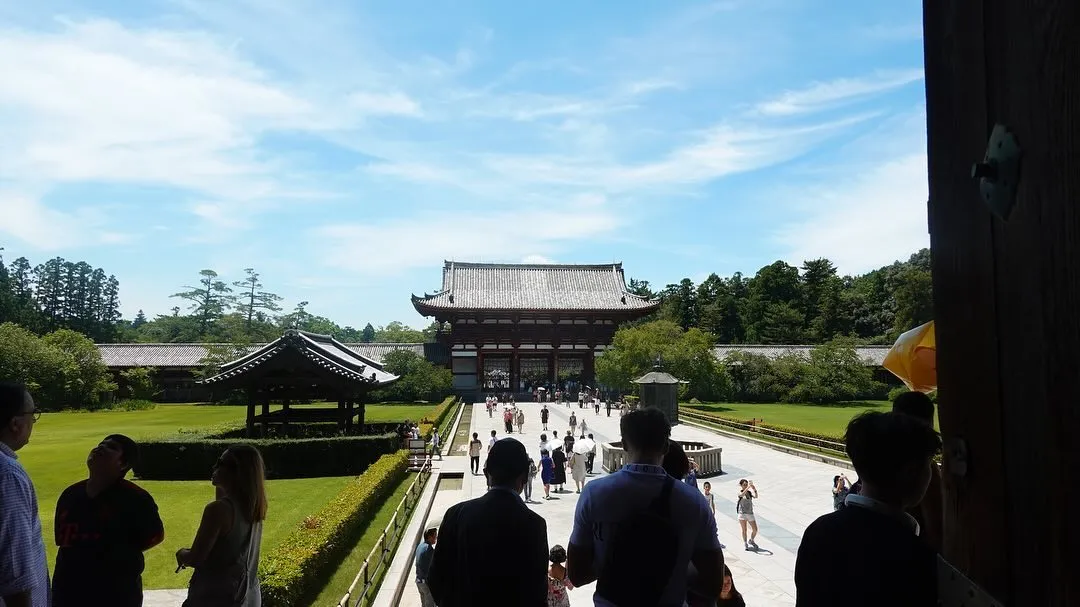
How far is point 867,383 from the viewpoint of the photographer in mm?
41531

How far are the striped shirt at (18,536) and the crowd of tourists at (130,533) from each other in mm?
402

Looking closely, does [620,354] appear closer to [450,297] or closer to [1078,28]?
[450,297]

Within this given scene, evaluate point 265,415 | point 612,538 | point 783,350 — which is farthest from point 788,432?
point 783,350

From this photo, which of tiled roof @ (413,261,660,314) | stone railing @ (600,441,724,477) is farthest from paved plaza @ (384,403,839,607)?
tiled roof @ (413,261,660,314)

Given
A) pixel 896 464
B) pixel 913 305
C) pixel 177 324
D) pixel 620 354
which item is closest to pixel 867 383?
pixel 913 305

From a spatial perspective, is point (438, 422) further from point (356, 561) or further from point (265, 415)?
point (356, 561)

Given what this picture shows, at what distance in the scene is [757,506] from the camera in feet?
40.6

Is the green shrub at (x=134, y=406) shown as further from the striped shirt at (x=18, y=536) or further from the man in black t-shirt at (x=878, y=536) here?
the man in black t-shirt at (x=878, y=536)

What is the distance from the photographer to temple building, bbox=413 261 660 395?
43.8m

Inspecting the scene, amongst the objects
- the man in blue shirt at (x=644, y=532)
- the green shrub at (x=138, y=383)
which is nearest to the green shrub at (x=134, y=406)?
the green shrub at (x=138, y=383)

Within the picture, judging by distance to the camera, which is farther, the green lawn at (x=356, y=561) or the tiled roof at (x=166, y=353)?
the tiled roof at (x=166, y=353)

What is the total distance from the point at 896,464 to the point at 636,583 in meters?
1.21

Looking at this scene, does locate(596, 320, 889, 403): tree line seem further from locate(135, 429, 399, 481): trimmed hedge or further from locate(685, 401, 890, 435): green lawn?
locate(135, 429, 399, 481): trimmed hedge

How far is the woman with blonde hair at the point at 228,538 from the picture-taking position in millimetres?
3416
